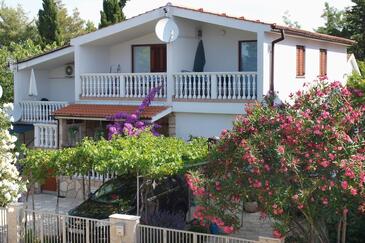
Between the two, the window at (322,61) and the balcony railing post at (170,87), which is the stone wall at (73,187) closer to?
the balcony railing post at (170,87)

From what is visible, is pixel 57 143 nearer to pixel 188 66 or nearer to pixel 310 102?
pixel 188 66

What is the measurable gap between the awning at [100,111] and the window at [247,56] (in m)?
3.24

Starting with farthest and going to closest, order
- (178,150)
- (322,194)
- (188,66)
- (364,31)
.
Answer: (364,31) → (188,66) → (178,150) → (322,194)

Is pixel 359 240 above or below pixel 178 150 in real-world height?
below

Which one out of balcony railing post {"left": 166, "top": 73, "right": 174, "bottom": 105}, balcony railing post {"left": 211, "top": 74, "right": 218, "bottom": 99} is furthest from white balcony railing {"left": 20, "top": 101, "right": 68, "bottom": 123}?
balcony railing post {"left": 211, "top": 74, "right": 218, "bottom": 99}

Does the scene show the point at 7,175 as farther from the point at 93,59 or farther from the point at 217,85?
the point at 93,59

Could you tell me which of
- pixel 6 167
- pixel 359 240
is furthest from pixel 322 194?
pixel 6 167

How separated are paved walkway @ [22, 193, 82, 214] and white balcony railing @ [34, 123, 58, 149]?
6.18 ft

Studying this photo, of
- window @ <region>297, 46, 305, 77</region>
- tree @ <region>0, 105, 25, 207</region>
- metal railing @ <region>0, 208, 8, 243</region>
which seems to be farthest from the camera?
window @ <region>297, 46, 305, 77</region>

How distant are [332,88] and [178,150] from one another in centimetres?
451

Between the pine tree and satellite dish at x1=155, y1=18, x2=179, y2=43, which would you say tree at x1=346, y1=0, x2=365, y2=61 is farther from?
satellite dish at x1=155, y1=18, x2=179, y2=43

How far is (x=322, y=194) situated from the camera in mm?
9055

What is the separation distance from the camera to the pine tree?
36719 millimetres

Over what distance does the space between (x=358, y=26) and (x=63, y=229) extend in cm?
3401
